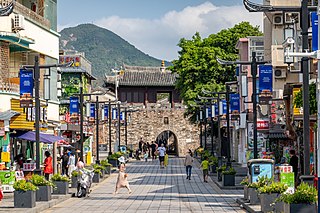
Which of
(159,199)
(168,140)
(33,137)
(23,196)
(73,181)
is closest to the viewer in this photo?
(23,196)

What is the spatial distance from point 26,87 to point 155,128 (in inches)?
2652

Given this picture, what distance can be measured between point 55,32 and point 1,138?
13641 millimetres

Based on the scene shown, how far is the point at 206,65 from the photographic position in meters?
75.5

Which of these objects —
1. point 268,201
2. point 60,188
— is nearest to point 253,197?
point 268,201

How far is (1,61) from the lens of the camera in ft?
129

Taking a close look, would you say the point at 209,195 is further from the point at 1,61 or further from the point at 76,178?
the point at 1,61

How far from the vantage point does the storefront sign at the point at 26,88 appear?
1371 inches

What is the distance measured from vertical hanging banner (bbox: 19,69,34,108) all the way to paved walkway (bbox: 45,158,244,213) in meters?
4.87

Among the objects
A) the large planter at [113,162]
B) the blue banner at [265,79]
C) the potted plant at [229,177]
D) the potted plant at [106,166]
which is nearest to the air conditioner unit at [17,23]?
the potted plant at [229,177]

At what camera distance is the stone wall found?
101562mm

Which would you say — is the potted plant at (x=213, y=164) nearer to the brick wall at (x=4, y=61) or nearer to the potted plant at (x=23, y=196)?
the brick wall at (x=4, y=61)

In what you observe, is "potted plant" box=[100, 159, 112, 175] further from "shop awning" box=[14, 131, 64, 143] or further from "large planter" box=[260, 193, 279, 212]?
"large planter" box=[260, 193, 279, 212]

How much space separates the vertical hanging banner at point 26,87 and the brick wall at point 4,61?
9.80ft

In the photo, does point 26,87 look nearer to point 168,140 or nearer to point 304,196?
point 304,196
